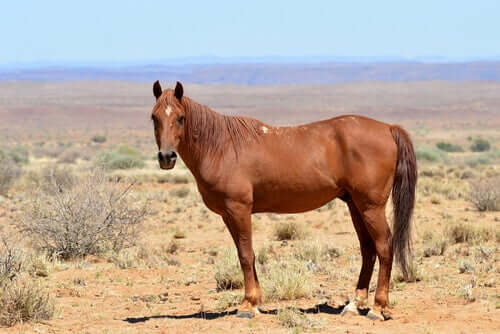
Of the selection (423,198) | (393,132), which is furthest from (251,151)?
(423,198)

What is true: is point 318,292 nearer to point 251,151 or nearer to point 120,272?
point 251,151

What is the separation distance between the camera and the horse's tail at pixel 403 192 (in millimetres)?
8070

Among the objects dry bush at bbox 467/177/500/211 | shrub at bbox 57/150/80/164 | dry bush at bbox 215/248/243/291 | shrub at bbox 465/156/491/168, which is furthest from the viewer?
shrub at bbox 57/150/80/164

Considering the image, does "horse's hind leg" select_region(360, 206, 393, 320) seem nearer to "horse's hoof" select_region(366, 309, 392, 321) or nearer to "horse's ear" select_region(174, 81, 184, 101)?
"horse's hoof" select_region(366, 309, 392, 321)

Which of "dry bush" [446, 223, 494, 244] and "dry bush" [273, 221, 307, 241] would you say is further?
"dry bush" [273, 221, 307, 241]

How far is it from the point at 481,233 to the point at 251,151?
20.6ft

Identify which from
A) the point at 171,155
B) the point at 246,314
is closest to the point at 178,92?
the point at 171,155

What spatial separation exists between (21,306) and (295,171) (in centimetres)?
286

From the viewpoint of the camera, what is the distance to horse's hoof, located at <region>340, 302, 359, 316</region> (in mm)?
7969

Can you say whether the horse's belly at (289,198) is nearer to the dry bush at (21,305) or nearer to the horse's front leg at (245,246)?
the horse's front leg at (245,246)

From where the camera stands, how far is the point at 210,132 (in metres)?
7.99

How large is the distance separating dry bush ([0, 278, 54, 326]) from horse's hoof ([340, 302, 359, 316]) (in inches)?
111

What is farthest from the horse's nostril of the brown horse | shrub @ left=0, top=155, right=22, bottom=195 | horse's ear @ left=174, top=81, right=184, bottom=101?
shrub @ left=0, top=155, right=22, bottom=195

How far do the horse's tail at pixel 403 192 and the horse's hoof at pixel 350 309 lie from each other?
0.66 m
